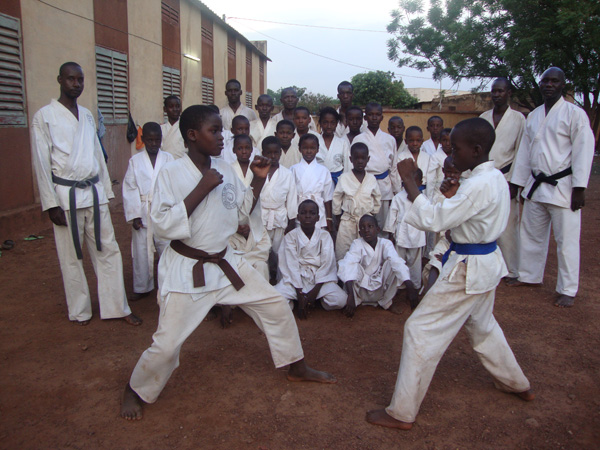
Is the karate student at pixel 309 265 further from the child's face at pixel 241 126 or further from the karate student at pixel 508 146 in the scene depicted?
the karate student at pixel 508 146

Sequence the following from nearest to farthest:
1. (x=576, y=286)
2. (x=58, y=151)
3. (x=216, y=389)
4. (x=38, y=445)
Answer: (x=38, y=445) < (x=216, y=389) < (x=58, y=151) < (x=576, y=286)

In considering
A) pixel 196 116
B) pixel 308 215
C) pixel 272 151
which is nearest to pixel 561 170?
pixel 308 215

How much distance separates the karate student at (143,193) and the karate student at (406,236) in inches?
93.0

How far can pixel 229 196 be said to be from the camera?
8.97 feet

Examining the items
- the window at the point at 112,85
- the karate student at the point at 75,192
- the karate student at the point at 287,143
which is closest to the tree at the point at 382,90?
the window at the point at 112,85

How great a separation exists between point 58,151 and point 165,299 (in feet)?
6.50

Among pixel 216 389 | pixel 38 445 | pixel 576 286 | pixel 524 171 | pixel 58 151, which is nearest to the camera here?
pixel 38 445

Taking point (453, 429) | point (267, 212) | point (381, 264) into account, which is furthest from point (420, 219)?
point (267, 212)

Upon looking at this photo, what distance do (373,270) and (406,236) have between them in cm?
58

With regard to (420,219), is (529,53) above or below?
above

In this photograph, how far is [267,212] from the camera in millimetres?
4820

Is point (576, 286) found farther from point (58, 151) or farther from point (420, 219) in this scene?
point (58, 151)

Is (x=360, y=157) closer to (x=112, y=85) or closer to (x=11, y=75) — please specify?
(x=11, y=75)

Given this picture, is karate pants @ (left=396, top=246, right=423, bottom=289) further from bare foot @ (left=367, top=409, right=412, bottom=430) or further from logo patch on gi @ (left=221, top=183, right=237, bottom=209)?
logo patch on gi @ (left=221, top=183, right=237, bottom=209)
